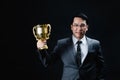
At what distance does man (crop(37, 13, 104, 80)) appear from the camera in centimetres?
303

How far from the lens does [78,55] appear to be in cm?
306

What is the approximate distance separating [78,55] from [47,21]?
2.51ft

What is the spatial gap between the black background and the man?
1.99 ft

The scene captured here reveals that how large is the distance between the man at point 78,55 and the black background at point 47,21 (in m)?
0.61

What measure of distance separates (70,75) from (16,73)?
0.86m

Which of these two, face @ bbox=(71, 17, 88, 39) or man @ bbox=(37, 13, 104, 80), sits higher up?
face @ bbox=(71, 17, 88, 39)

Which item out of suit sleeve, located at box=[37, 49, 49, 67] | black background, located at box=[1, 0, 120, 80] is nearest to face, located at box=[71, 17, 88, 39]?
suit sleeve, located at box=[37, 49, 49, 67]

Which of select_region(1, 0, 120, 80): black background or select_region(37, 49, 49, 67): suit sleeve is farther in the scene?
select_region(1, 0, 120, 80): black background

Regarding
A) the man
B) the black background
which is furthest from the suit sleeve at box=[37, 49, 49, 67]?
the black background

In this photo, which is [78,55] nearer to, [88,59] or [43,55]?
[88,59]

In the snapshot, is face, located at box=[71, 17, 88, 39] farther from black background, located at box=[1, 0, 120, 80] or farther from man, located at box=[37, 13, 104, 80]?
black background, located at box=[1, 0, 120, 80]

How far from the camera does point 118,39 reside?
3.83m

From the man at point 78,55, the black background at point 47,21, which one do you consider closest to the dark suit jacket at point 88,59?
the man at point 78,55

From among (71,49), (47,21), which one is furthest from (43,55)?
(47,21)
